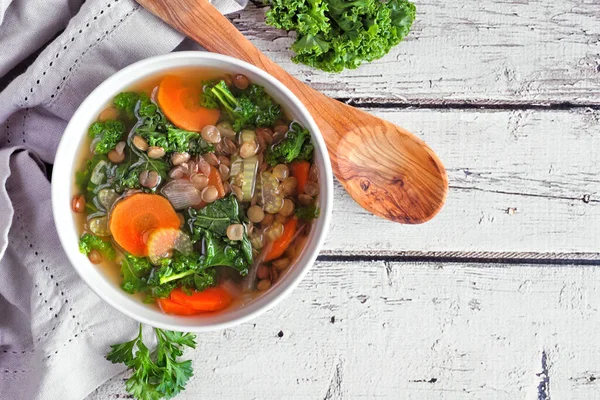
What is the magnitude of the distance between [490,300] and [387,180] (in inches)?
22.4

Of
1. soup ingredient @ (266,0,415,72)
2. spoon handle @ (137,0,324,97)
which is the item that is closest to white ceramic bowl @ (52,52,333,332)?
spoon handle @ (137,0,324,97)

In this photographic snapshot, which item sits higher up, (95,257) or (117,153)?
(117,153)

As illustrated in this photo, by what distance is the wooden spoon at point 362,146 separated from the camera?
196 centimetres

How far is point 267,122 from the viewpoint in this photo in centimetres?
193

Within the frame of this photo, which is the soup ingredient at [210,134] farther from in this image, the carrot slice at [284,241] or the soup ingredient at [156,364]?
the soup ingredient at [156,364]

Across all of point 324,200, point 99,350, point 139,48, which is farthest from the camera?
point 99,350

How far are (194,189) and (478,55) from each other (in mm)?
1014

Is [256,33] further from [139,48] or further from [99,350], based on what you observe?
[99,350]

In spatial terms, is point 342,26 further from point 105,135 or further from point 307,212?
point 105,135

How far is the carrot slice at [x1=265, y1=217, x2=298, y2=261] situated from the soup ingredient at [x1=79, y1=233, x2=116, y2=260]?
45 cm

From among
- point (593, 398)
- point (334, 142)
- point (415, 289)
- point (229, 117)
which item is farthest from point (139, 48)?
point (593, 398)

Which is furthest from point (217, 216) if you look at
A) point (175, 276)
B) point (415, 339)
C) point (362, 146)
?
point (415, 339)

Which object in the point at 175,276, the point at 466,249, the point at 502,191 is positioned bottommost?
the point at 466,249

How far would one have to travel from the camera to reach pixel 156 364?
2.05 meters
